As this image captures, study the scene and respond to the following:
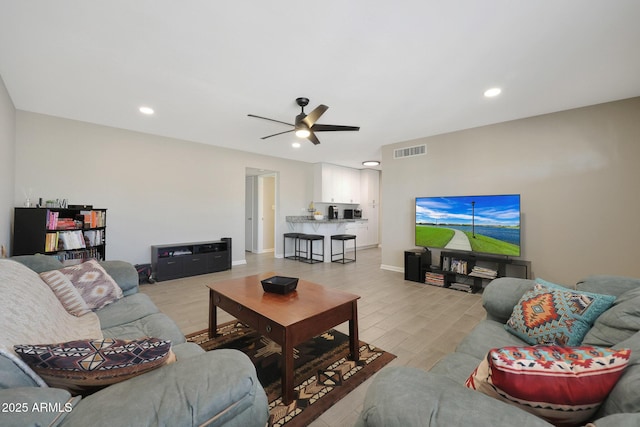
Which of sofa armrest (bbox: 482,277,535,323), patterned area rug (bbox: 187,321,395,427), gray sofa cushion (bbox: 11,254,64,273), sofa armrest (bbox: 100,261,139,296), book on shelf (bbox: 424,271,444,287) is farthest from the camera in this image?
book on shelf (bbox: 424,271,444,287)

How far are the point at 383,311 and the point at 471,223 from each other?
2119 millimetres

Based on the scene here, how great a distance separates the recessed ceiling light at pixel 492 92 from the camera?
115 inches

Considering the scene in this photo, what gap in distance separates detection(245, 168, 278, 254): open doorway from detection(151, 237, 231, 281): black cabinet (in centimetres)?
199

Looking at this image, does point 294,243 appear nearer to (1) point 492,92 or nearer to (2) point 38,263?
(2) point 38,263

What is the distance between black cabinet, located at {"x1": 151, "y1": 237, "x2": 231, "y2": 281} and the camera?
4492mm

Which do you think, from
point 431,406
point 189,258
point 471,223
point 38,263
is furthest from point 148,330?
point 471,223

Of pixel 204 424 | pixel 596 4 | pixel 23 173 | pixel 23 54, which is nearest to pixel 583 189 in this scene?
pixel 596 4

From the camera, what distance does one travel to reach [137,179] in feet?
14.8

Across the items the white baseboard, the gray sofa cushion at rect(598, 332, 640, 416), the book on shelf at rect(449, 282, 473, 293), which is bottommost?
the book on shelf at rect(449, 282, 473, 293)

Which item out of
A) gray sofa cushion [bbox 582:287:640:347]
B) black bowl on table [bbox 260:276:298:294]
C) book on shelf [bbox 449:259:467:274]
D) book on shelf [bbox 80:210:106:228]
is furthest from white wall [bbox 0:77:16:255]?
book on shelf [bbox 449:259:467:274]

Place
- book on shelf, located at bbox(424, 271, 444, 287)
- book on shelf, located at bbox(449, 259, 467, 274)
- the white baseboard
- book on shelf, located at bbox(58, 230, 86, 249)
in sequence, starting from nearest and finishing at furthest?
book on shelf, located at bbox(58, 230, 86, 249)
book on shelf, located at bbox(449, 259, 467, 274)
book on shelf, located at bbox(424, 271, 444, 287)
the white baseboard

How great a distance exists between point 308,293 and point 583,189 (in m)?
3.91

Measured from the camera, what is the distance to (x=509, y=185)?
398 cm

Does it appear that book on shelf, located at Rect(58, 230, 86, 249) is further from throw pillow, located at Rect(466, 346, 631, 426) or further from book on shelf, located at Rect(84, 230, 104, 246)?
throw pillow, located at Rect(466, 346, 631, 426)
